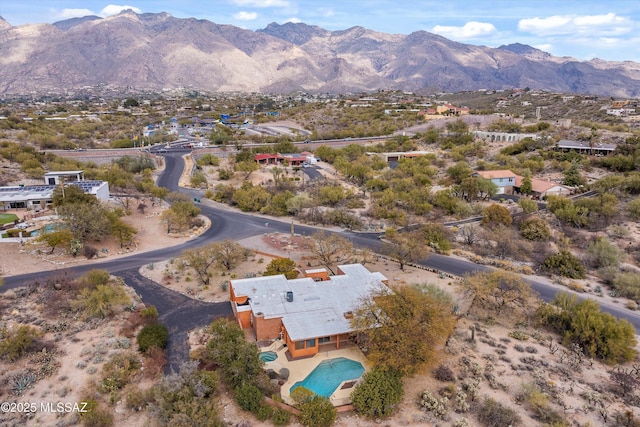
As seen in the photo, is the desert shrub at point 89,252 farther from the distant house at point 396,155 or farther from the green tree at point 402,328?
the distant house at point 396,155

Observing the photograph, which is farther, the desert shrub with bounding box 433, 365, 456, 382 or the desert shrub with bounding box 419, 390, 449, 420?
the desert shrub with bounding box 433, 365, 456, 382

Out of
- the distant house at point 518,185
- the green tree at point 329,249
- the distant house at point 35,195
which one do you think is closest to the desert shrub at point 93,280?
the green tree at point 329,249

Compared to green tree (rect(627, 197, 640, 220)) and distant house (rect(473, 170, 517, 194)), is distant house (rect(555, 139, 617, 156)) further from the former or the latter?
green tree (rect(627, 197, 640, 220))

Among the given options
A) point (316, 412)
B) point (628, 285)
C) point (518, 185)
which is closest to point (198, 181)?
point (518, 185)

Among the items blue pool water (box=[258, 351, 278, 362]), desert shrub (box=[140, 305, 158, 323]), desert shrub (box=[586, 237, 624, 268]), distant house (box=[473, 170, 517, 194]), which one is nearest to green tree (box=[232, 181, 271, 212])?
desert shrub (box=[140, 305, 158, 323])

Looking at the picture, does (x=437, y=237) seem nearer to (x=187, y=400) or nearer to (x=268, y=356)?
(x=268, y=356)

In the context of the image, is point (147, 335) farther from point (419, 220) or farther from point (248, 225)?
point (419, 220)
